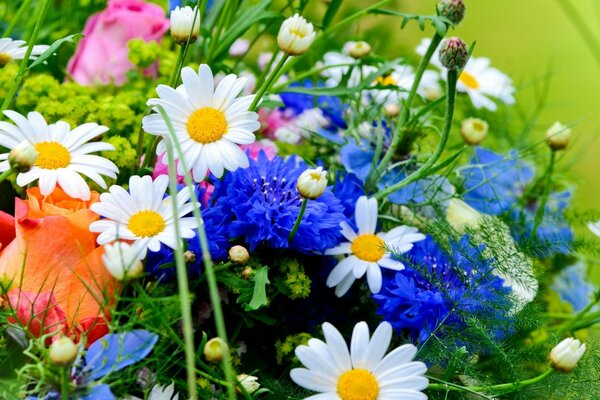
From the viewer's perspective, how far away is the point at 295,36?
0.54 metres

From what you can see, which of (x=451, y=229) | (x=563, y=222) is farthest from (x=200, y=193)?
(x=563, y=222)

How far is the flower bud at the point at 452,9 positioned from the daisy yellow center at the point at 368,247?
0.55ft

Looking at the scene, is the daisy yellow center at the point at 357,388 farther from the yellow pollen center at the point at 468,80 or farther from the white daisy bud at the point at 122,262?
the yellow pollen center at the point at 468,80

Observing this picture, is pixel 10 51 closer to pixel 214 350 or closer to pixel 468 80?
pixel 214 350

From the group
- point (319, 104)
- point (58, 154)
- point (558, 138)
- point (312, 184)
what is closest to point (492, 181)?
point (558, 138)

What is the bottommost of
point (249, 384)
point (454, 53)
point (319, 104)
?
point (249, 384)

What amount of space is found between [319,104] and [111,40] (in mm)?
205

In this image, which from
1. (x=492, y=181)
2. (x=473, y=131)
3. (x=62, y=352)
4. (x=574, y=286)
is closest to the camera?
(x=62, y=352)

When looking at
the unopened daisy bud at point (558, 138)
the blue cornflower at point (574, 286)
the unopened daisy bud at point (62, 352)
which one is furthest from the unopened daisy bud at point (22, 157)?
the blue cornflower at point (574, 286)

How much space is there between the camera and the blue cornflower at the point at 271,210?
56cm

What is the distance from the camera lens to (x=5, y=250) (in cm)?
52

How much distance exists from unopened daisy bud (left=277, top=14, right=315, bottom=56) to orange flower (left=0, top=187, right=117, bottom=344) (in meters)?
0.17

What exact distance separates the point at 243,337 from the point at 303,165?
13 centimetres

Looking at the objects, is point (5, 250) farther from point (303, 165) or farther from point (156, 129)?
point (303, 165)
